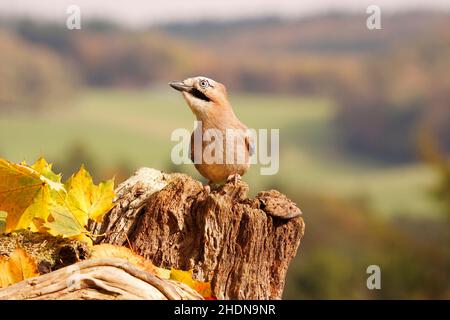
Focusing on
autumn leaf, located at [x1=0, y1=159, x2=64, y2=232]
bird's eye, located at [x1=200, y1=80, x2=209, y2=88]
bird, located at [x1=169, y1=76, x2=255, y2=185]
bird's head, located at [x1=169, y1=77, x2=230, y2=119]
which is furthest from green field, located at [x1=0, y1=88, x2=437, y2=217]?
autumn leaf, located at [x1=0, y1=159, x2=64, y2=232]

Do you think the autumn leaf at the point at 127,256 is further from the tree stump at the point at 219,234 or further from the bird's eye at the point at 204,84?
the bird's eye at the point at 204,84

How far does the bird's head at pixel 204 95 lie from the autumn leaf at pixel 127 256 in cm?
164

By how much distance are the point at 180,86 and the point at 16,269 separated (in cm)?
177

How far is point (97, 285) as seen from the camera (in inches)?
98.3

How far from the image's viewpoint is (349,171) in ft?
189

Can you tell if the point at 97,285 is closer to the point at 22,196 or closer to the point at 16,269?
the point at 16,269

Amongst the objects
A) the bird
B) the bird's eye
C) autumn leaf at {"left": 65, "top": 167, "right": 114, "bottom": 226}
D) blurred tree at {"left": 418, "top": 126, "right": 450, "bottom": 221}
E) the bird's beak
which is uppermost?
the bird's eye

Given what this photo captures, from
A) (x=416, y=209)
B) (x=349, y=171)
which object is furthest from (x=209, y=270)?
(x=349, y=171)

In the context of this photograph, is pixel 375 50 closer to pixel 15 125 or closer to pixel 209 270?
pixel 15 125

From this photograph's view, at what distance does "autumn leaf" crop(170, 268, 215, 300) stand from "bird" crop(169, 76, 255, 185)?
1.66 meters

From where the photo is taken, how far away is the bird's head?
14.4ft

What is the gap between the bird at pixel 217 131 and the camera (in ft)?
14.8

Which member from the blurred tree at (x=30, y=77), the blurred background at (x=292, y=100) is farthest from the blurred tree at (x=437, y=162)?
the blurred tree at (x=30, y=77)

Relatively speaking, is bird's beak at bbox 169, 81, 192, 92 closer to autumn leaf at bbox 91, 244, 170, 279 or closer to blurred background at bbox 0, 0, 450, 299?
autumn leaf at bbox 91, 244, 170, 279
